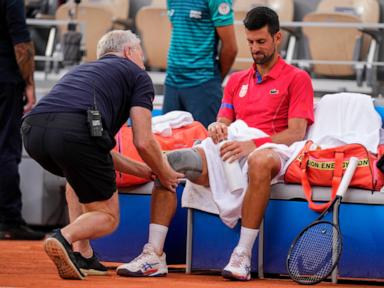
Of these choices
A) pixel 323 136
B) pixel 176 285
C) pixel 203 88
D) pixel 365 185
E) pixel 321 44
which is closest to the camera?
pixel 176 285

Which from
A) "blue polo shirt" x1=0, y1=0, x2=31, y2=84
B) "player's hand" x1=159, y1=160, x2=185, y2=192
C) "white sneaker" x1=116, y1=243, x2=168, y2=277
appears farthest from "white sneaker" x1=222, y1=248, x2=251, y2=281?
"blue polo shirt" x1=0, y1=0, x2=31, y2=84

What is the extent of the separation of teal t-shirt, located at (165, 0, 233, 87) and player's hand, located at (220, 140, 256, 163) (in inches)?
62.7

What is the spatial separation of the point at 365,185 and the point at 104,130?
1347 millimetres

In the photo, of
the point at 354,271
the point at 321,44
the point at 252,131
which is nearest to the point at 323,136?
the point at 252,131

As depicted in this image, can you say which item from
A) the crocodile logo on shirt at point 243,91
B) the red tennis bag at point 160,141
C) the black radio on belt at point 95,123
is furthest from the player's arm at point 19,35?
the black radio on belt at point 95,123

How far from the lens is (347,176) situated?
213 inches

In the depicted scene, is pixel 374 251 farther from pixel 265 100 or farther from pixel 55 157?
pixel 55 157

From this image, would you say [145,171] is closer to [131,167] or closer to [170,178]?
[131,167]

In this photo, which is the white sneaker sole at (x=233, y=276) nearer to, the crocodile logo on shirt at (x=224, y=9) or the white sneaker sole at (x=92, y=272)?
the white sneaker sole at (x=92, y=272)

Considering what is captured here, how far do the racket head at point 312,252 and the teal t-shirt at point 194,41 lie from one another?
2141mm

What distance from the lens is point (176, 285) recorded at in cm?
505

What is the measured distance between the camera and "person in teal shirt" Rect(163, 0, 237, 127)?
7.18 m

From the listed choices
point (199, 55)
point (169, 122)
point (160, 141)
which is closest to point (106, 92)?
point (160, 141)

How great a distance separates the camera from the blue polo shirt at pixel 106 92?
5230mm
